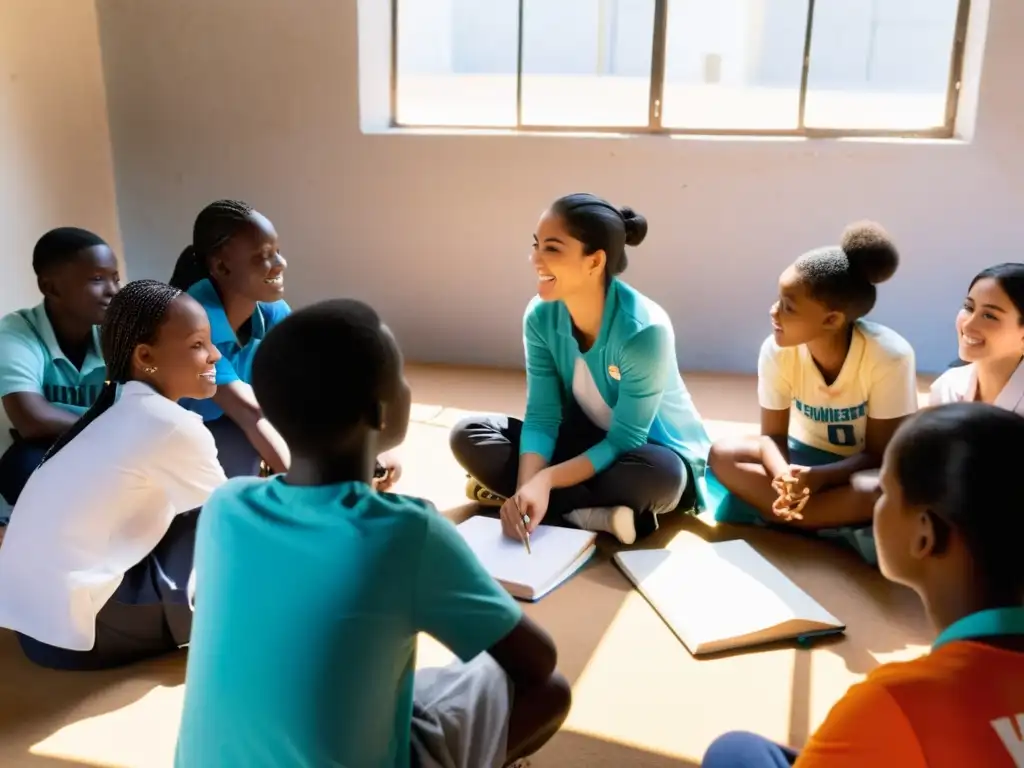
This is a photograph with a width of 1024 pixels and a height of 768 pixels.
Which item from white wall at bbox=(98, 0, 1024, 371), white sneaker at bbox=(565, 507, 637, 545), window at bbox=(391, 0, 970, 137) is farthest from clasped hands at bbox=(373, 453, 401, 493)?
window at bbox=(391, 0, 970, 137)

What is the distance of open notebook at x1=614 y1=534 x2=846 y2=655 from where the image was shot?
1.69 metres

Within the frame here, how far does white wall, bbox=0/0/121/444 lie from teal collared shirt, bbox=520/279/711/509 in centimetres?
191

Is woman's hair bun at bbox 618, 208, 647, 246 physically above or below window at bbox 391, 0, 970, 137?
below

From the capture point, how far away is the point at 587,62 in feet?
12.2

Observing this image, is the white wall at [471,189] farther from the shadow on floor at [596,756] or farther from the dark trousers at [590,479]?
the shadow on floor at [596,756]

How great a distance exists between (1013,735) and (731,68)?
13.7ft

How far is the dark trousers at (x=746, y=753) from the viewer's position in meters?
1.10

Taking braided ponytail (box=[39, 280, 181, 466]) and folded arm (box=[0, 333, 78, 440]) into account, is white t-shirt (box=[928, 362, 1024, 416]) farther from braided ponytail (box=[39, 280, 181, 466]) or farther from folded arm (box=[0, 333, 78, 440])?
folded arm (box=[0, 333, 78, 440])

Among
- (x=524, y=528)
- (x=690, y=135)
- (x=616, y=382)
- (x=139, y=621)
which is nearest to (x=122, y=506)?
(x=139, y=621)

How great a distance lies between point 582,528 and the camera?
2137 millimetres

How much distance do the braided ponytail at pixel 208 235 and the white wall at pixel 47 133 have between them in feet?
3.85

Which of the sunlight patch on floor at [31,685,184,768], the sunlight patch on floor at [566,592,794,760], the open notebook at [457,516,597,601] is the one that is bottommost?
the sunlight patch on floor at [31,685,184,768]

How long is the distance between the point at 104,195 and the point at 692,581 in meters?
2.93

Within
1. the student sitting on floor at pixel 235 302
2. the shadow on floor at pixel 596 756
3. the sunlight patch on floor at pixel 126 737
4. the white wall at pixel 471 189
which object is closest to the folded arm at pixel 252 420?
the student sitting on floor at pixel 235 302
